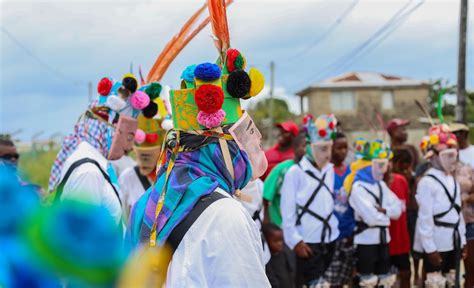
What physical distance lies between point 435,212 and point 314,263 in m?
1.44

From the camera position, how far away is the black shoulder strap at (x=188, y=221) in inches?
89.1

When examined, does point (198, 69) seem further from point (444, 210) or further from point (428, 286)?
point (428, 286)

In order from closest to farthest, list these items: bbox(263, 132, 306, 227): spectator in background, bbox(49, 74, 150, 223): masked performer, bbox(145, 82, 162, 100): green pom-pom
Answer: bbox(49, 74, 150, 223): masked performer < bbox(145, 82, 162, 100): green pom-pom < bbox(263, 132, 306, 227): spectator in background

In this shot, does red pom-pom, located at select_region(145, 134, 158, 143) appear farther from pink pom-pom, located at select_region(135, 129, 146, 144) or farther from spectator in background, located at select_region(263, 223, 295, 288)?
spectator in background, located at select_region(263, 223, 295, 288)

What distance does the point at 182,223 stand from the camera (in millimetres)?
2285

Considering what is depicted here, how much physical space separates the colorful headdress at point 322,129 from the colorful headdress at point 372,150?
47 centimetres

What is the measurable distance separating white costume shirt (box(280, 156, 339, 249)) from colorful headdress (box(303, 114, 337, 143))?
395 mm

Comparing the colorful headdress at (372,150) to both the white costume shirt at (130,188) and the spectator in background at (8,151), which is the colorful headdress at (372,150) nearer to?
the white costume shirt at (130,188)

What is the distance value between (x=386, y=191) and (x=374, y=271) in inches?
35.5

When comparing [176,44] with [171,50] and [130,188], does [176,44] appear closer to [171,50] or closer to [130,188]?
[171,50]

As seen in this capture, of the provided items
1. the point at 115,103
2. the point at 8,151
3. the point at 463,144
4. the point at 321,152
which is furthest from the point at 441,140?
the point at 8,151

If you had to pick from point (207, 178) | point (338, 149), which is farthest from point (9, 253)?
point (338, 149)

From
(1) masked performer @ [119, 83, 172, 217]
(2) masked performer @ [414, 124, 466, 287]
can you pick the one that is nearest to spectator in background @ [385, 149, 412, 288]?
(2) masked performer @ [414, 124, 466, 287]

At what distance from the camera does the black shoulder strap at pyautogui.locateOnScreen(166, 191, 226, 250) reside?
2264 millimetres
